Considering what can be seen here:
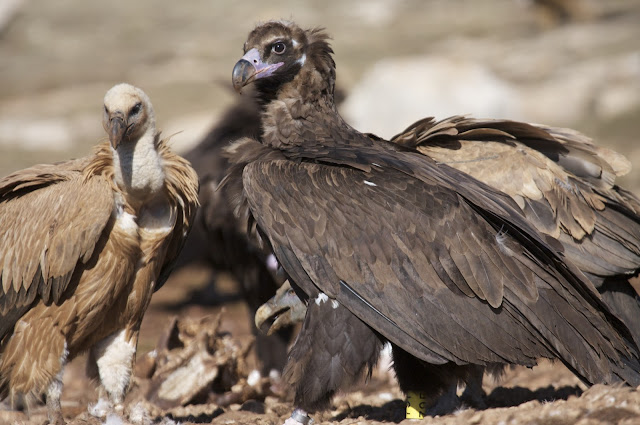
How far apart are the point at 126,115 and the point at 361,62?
21317 mm

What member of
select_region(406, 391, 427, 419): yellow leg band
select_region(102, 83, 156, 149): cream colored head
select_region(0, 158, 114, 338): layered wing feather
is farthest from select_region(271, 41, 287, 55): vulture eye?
select_region(406, 391, 427, 419): yellow leg band

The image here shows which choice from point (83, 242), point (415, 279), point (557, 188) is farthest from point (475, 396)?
point (83, 242)

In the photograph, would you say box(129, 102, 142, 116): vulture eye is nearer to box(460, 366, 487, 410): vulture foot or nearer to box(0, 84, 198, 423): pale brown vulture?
box(0, 84, 198, 423): pale brown vulture

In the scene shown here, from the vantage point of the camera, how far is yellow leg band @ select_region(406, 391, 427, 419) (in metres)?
4.56

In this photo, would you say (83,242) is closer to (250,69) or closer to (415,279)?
(250,69)

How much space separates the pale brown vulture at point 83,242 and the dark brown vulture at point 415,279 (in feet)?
2.34

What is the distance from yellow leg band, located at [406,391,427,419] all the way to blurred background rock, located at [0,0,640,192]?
8.74 meters

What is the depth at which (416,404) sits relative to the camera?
4.58 metres

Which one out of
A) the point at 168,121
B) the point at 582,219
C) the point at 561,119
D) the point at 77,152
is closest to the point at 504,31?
the point at 561,119

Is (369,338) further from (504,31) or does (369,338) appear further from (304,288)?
(504,31)

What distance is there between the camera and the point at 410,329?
13.6ft

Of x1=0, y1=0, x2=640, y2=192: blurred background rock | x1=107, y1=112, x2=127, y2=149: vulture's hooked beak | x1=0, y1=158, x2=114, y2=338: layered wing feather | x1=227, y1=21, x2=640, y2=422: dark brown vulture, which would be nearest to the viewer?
x1=227, y1=21, x2=640, y2=422: dark brown vulture

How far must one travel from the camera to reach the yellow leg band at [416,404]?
4.56m

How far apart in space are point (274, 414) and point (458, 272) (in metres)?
1.87
